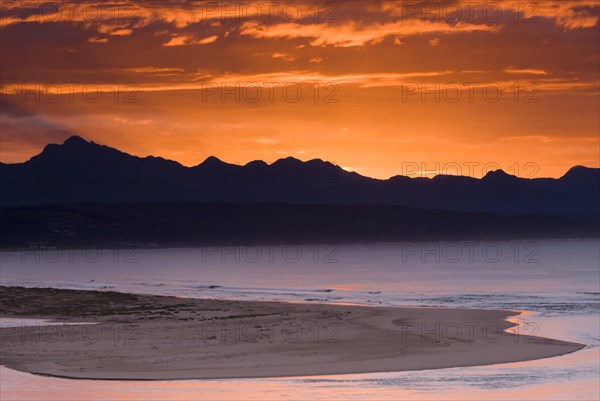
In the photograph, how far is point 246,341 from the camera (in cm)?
3772

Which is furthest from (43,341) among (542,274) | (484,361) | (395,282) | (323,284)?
(542,274)

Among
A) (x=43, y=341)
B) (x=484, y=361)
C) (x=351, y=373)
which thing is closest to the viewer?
(x=351, y=373)

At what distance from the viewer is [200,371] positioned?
1213 inches

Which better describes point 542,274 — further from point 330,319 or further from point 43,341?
point 43,341

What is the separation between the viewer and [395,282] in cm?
9731

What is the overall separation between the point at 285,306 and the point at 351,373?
1011 inches

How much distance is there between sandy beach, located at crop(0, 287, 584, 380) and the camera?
3166 cm

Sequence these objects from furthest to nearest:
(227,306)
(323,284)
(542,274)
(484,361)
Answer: (542,274) → (323,284) → (227,306) → (484,361)

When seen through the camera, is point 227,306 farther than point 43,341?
Yes

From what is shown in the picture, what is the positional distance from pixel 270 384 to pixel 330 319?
60.8 feet

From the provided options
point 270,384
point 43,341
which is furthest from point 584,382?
point 43,341

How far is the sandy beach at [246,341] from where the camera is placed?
3166 cm

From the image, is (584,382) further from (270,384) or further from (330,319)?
(330,319)

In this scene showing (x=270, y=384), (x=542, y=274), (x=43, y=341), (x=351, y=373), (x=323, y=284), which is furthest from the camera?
(x=542, y=274)
